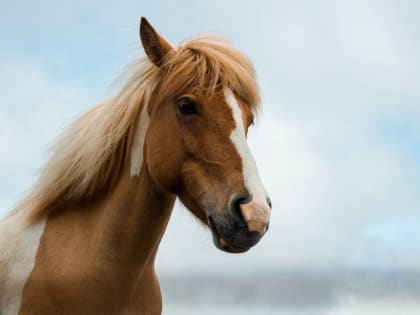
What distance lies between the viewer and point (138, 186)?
5.30 metres

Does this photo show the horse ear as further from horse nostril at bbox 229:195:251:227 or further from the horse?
horse nostril at bbox 229:195:251:227

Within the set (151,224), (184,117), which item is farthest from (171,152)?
(151,224)

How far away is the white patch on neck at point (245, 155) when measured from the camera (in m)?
4.42

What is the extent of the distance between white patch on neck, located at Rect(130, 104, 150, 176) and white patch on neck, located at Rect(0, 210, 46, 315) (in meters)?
0.96

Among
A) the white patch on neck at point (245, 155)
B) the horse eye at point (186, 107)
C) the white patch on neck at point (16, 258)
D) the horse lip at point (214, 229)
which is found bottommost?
the white patch on neck at point (16, 258)

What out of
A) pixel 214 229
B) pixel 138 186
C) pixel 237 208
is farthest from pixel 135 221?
pixel 237 208

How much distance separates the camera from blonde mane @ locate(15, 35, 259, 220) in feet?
16.9

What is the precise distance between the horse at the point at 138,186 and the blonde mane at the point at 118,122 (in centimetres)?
1

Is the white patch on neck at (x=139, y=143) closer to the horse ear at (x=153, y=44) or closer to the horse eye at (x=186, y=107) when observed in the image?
the horse ear at (x=153, y=44)

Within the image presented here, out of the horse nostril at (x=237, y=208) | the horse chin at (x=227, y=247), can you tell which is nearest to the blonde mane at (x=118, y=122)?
the horse nostril at (x=237, y=208)

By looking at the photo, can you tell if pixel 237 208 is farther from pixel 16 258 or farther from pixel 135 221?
pixel 16 258

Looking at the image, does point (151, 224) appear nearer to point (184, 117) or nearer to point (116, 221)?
point (116, 221)

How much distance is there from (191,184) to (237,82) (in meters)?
0.91

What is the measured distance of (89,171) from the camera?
18.2 ft
